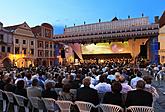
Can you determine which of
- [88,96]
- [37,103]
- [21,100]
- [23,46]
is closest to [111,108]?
[88,96]

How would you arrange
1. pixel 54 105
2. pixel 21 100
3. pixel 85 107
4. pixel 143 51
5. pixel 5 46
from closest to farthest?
pixel 85 107
pixel 54 105
pixel 21 100
pixel 143 51
pixel 5 46

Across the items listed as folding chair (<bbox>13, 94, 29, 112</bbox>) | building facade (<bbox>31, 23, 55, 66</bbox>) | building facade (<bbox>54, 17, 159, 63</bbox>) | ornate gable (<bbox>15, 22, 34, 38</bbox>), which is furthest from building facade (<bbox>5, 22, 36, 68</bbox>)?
folding chair (<bbox>13, 94, 29, 112</bbox>)

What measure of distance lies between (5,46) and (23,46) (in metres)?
5.25

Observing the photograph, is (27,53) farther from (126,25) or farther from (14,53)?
(126,25)

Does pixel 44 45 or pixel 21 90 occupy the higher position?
pixel 44 45

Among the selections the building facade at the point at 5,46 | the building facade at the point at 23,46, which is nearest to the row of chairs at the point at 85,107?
the building facade at the point at 5,46

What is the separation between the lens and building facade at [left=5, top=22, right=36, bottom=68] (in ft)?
170

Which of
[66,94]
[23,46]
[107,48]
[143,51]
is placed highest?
[23,46]

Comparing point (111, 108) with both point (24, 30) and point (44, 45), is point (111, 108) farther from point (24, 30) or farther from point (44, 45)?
point (44, 45)

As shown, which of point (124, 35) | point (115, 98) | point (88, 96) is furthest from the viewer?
point (124, 35)

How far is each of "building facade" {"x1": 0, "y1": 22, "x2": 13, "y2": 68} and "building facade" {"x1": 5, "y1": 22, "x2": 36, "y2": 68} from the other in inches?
30.0

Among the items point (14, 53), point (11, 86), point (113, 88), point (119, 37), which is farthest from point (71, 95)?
point (14, 53)

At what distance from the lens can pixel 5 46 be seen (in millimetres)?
49656

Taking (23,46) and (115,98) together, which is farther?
(23,46)
